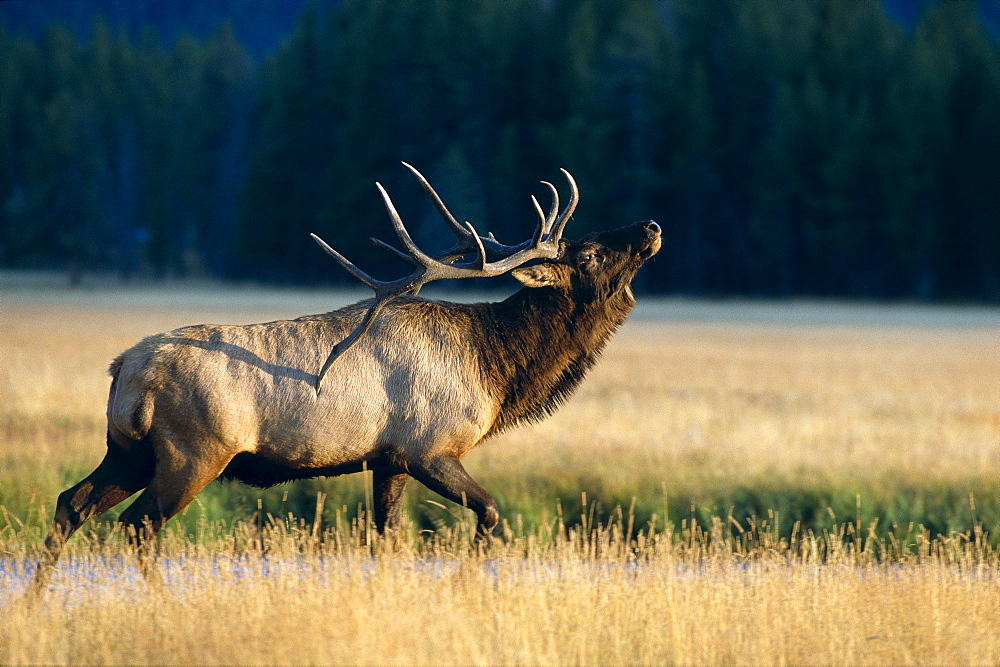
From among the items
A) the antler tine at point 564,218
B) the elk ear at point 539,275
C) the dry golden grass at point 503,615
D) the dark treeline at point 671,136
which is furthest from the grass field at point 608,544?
the dark treeline at point 671,136

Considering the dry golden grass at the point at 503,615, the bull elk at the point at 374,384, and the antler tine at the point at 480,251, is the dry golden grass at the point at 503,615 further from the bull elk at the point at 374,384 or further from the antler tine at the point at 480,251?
the antler tine at the point at 480,251

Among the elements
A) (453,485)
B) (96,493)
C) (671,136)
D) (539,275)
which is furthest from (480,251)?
(671,136)

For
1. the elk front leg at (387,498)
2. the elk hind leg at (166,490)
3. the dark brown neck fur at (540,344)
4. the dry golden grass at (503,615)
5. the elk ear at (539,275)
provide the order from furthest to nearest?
the dark brown neck fur at (540,344) → the elk ear at (539,275) → the elk front leg at (387,498) → the elk hind leg at (166,490) → the dry golden grass at (503,615)

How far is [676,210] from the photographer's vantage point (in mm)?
59906

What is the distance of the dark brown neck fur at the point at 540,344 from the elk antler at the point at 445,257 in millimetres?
364

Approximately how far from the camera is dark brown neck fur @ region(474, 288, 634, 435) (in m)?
8.20

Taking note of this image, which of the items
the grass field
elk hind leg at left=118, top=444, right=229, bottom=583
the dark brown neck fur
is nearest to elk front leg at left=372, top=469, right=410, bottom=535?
the grass field

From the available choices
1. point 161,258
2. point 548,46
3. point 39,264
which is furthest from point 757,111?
point 39,264

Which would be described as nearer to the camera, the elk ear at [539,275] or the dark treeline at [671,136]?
the elk ear at [539,275]

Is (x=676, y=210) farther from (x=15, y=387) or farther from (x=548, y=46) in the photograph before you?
(x=15, y=387)

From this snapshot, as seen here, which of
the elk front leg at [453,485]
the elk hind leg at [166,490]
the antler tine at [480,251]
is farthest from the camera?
the antler tine at [480,251]

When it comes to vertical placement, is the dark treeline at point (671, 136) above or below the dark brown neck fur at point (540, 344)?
above

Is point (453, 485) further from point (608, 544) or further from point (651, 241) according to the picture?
point (608, 544)

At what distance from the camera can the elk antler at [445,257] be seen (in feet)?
25.1
